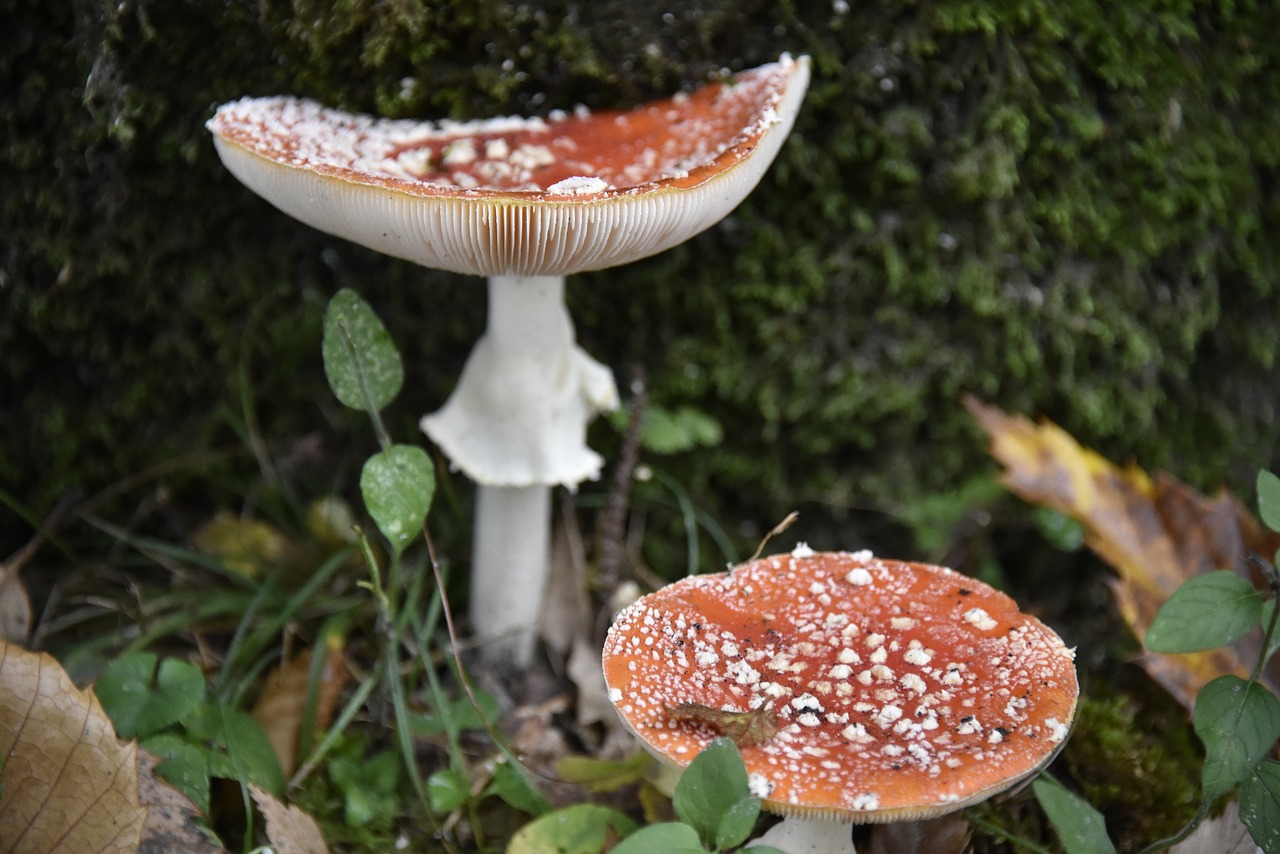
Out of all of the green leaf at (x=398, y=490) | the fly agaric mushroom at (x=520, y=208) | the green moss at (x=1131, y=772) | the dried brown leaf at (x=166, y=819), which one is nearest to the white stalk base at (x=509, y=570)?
the fly agaric mushroom at (x=520, y=208)

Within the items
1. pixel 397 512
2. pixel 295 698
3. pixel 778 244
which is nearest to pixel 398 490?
pixel 397 512

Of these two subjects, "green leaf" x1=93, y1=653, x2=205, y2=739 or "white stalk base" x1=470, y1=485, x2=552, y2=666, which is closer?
"green leaf" x1=93, y1=653, x2=205, y2=739

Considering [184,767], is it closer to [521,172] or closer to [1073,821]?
[521,172]

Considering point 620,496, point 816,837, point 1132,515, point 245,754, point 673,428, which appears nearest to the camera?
point 816,837

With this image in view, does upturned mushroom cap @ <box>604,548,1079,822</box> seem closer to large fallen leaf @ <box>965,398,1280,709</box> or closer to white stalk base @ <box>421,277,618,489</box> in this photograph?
white stalk base @ <box>421,277,618,489</box>

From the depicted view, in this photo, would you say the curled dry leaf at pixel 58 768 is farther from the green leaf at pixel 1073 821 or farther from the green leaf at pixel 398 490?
the green leaf at pixel 1073 821

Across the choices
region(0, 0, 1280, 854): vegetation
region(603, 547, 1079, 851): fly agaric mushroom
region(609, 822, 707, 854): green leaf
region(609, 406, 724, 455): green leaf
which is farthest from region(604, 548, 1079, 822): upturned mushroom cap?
region(609, 406, 724, 455): green leaf
